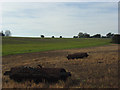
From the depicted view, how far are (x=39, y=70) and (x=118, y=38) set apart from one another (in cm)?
6427

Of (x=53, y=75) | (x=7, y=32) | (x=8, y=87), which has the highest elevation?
(x=7, y=32)

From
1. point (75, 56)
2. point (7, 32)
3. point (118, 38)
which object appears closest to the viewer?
point (75, 56)

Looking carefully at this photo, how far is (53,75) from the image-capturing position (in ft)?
24.9

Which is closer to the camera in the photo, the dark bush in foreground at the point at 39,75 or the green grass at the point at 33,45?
the dark bush in foreground at the point at 39,75

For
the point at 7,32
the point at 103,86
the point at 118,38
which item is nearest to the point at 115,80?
the point at 103,86

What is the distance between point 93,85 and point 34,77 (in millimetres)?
3027

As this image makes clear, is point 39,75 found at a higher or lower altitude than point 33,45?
lower

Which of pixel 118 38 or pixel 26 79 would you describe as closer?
pixel 26 79

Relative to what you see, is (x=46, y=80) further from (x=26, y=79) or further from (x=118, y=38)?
(x=118, y=38)

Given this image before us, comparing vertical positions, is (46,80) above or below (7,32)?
below

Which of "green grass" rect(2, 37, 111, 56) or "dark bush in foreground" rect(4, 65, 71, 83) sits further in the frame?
"green grass" rect(2, 37, 111, 56)

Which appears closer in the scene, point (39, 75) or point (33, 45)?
point (39, 75)

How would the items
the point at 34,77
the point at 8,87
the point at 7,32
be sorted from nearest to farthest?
the point at 8,87, the point at 34,77, the point at 7,32

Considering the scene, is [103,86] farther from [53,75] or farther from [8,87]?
[8,87]
